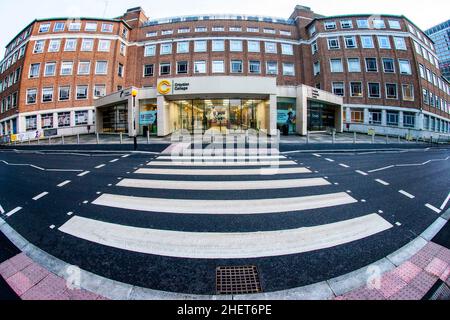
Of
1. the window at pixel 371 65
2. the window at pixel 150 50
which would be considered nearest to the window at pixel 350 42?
the window at pixel 371 65

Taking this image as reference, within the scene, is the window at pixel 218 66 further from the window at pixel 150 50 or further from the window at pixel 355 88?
the window at pixel 355 88

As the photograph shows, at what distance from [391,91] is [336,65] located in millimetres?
9139

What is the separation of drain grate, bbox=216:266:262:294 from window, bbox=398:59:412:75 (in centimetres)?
4053

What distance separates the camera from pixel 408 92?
94.7 feet

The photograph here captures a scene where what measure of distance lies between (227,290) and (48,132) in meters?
34.6

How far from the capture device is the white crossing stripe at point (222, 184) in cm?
529

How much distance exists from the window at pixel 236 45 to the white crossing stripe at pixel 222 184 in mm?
29762

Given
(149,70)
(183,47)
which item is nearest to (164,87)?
(149,70)

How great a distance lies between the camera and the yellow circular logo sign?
1858 cm

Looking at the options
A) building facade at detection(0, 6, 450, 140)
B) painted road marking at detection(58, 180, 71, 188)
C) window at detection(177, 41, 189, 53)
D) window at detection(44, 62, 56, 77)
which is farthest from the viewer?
window at detection(177, 41, 189, 53)

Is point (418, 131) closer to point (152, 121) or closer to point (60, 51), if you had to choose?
point (152, 121)

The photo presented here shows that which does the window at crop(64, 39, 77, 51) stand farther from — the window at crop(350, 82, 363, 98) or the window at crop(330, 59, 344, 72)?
the window at crop(350, 82, 363, 98)

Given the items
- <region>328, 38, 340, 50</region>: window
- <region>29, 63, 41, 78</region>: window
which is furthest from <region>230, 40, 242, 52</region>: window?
<region>29, 63, 41, 78</region>: window
